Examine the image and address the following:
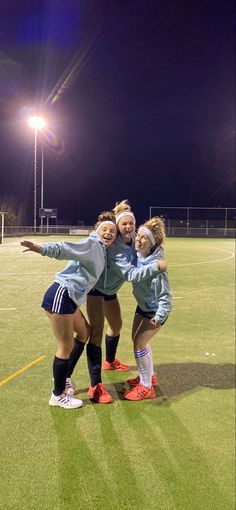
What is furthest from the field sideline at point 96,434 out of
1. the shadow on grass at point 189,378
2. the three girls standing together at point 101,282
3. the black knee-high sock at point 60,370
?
the black knee-high sock at point 60,370

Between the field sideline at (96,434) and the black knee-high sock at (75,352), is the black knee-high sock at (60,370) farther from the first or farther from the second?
the field sideline at (96,434)

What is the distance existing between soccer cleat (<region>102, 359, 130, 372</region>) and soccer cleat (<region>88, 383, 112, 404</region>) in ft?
1.16

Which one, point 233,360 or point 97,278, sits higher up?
point 97,278

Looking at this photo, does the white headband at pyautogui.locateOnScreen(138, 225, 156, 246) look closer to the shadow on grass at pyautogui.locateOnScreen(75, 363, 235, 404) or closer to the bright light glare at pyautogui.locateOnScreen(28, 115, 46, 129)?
the bright light glare at pyautogui.locateOnScreen(28, 115, 46, 129)

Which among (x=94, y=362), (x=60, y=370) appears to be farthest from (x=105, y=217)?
(x=94, y=362)

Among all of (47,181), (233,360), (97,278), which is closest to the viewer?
(97,278)

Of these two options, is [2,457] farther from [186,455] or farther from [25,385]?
[186,455]

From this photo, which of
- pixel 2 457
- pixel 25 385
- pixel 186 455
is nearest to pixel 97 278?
pixel 2 457

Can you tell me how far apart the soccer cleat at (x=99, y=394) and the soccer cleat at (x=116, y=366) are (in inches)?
13.9

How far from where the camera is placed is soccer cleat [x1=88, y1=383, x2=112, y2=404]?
201 centimetres

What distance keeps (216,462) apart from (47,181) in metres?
2.48

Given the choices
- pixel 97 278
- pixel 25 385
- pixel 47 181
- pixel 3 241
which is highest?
pixel 47 181

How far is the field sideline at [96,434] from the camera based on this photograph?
2.40m

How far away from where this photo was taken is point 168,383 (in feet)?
15.3
